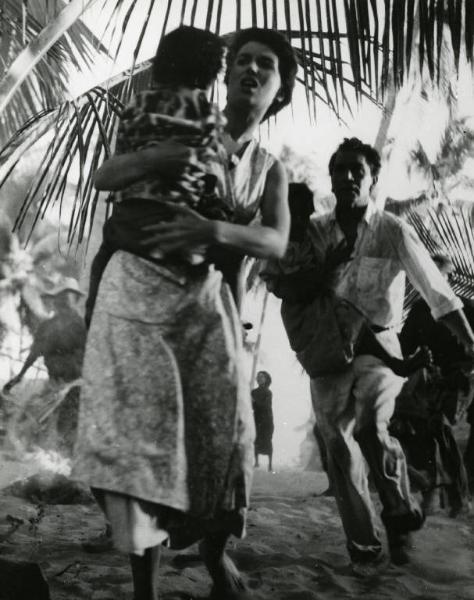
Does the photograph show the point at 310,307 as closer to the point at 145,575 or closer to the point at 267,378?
the point at 267,378

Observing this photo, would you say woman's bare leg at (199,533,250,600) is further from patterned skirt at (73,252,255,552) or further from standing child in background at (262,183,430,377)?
standing child in background at (262,183,430,377)

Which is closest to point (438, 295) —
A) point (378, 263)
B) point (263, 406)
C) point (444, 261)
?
point (378, 263)

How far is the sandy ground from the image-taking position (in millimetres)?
1193

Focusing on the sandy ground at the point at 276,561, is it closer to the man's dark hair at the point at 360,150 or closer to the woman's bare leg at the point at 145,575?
the woman's bare leg at the point at 145,575

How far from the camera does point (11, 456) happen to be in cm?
249

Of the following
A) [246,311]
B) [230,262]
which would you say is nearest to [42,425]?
[246,311]

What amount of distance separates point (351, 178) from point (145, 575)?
43.5 inches

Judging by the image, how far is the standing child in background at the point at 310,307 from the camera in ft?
5.05

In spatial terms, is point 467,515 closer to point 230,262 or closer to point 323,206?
point 230,262

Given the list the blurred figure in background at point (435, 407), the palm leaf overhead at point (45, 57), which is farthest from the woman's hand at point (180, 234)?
the palm leaf overhead at point (45, 57)

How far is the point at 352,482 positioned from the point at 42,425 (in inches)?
48.4

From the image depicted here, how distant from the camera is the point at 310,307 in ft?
5.15

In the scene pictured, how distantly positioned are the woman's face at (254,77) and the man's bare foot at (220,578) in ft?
2.75

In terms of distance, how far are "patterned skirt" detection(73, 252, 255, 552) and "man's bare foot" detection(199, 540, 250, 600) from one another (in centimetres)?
7
